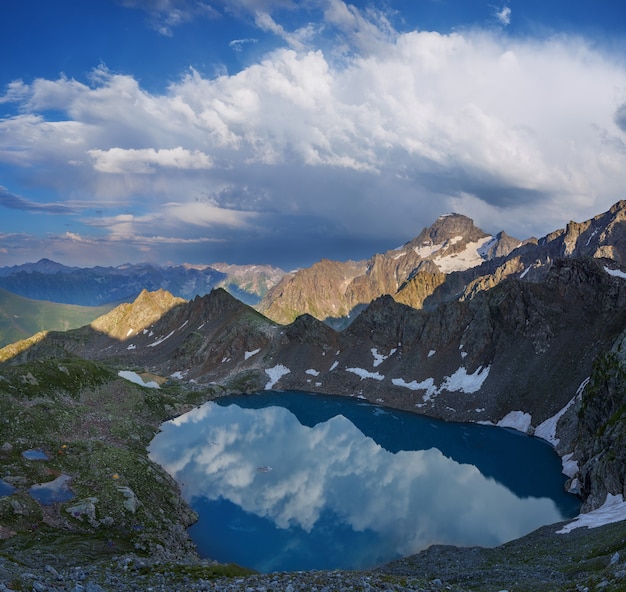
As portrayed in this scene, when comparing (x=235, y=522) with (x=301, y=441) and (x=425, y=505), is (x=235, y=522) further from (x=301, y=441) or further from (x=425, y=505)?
(x=301, y=441)

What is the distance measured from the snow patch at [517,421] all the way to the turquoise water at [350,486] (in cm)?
331

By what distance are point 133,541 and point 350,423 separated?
292ft

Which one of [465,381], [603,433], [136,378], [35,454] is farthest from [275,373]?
[603,433]

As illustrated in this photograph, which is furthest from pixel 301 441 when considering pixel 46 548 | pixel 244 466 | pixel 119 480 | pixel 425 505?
pixel 46 548

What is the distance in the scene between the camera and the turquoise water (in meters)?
57.5

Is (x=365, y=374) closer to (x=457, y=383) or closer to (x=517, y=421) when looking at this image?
(x=457, y=383)

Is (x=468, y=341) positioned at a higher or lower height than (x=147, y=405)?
Result: higher

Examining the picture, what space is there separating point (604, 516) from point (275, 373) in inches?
5481

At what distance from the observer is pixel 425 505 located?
7050 cm

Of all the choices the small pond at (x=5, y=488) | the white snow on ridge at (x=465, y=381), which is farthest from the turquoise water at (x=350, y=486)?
the small pond at (x=5, y=488)

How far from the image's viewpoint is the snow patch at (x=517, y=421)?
4478 inches

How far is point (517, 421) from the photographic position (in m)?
117

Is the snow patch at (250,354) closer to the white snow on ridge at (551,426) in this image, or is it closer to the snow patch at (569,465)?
Result: the white snow on ridge at (551,426)

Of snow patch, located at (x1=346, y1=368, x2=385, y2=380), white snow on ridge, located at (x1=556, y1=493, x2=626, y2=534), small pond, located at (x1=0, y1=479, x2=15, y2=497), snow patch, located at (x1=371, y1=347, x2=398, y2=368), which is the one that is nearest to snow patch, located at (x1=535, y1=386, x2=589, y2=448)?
white snow on ridge, located at (x1=556, y1=493, x2=626, y2=534)
